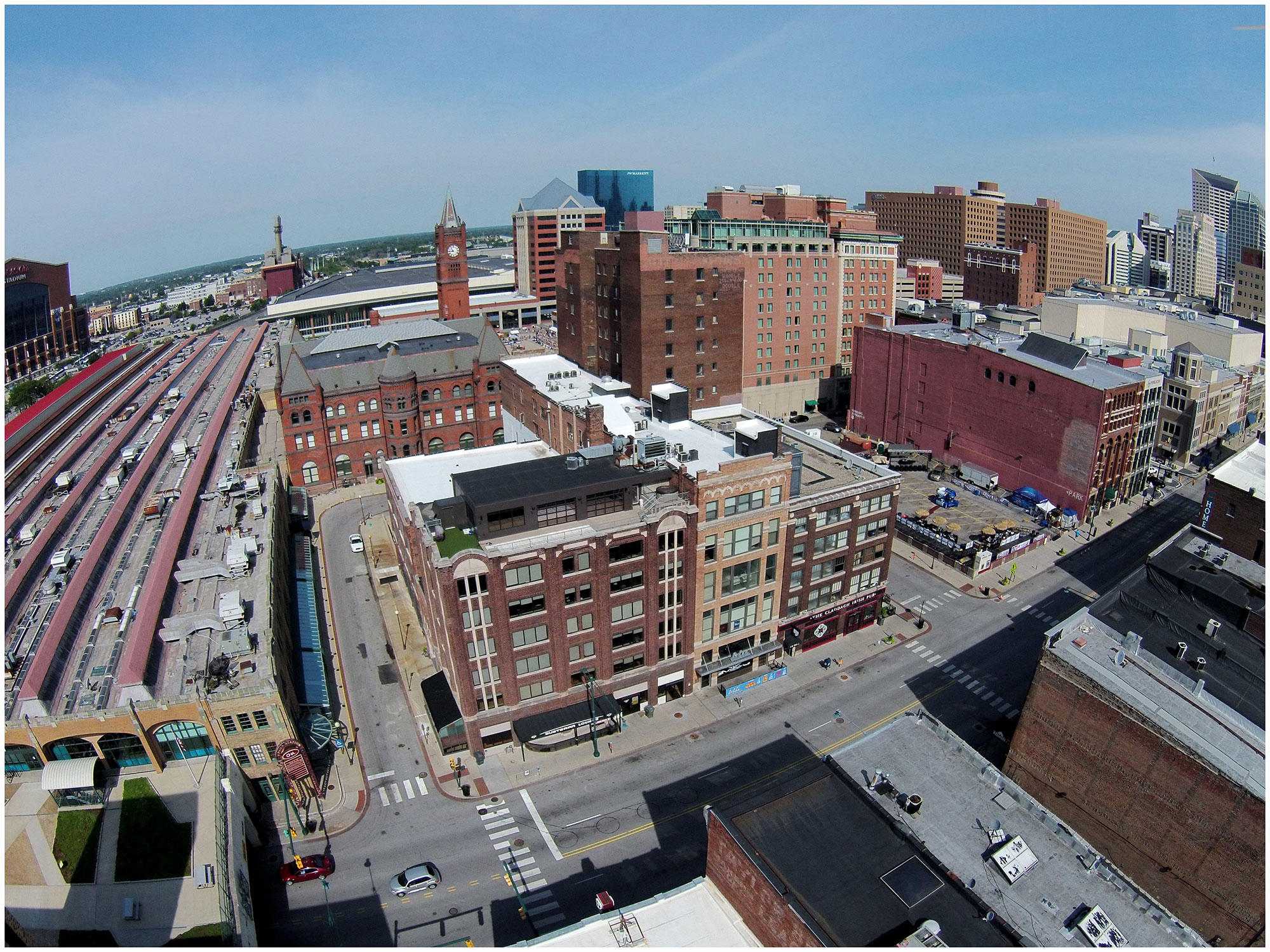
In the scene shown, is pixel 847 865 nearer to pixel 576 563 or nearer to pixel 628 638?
pixel 576 563

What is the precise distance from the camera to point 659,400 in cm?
8019

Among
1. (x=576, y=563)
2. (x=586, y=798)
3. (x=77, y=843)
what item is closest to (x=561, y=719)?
(x=586, y=798)

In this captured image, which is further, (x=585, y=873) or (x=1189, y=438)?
(x=1189, y=438)

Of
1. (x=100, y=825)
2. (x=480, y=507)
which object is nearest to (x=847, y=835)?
(x=480, y=507)

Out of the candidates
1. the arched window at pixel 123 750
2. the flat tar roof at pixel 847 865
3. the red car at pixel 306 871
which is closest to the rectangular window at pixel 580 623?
the red car at pixel 306 871

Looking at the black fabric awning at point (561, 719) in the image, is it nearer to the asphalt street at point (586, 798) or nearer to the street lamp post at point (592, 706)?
the street lamp post at point (592, 706)

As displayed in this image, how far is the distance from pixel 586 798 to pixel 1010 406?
8222 centimetres

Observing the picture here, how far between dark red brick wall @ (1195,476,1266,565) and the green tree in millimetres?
203760

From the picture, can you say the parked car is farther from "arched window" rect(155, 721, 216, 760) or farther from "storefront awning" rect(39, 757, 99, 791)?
"storefront awning" rect(39, 757, 99, 791)

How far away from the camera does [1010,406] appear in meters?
105

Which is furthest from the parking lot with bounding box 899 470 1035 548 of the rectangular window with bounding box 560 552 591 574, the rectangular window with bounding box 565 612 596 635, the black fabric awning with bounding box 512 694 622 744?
the rectangular window with bounding box 560 552 591 574

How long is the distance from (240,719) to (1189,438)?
13537cm

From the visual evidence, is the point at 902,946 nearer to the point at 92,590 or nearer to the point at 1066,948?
the point at 1066,948

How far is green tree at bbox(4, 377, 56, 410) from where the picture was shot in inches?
6575
